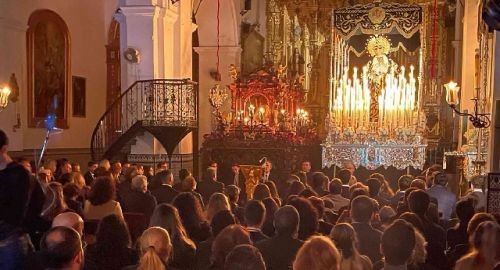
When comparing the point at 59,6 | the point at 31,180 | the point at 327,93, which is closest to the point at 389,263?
the point at 31,180

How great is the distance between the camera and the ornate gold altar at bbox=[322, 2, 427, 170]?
62.2 ft

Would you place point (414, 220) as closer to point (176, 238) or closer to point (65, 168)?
point (176, 238)

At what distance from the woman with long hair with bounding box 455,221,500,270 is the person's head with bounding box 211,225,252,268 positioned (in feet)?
5.57

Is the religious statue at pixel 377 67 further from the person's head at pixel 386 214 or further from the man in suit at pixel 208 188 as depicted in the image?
the person's head at pixel 386 214

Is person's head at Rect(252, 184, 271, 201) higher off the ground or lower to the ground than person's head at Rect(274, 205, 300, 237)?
lower

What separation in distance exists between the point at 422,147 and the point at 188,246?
1411 cm

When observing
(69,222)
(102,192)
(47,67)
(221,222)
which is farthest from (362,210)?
(47,67)

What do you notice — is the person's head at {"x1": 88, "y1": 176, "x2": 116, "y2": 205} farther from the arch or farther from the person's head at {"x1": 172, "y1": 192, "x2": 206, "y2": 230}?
the arch

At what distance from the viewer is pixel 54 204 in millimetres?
7074

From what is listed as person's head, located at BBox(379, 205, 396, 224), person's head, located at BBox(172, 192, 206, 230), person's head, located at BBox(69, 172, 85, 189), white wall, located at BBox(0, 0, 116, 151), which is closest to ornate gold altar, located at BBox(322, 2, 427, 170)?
white wall, located at BBox(0, 0, 116, 151)

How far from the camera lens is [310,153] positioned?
22.0m

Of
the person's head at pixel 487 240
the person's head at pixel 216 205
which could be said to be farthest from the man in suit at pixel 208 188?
the person's head at pixel 487 240

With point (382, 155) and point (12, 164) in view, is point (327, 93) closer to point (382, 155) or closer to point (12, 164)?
point (382, 155)

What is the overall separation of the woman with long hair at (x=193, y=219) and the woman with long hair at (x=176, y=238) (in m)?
0.67
